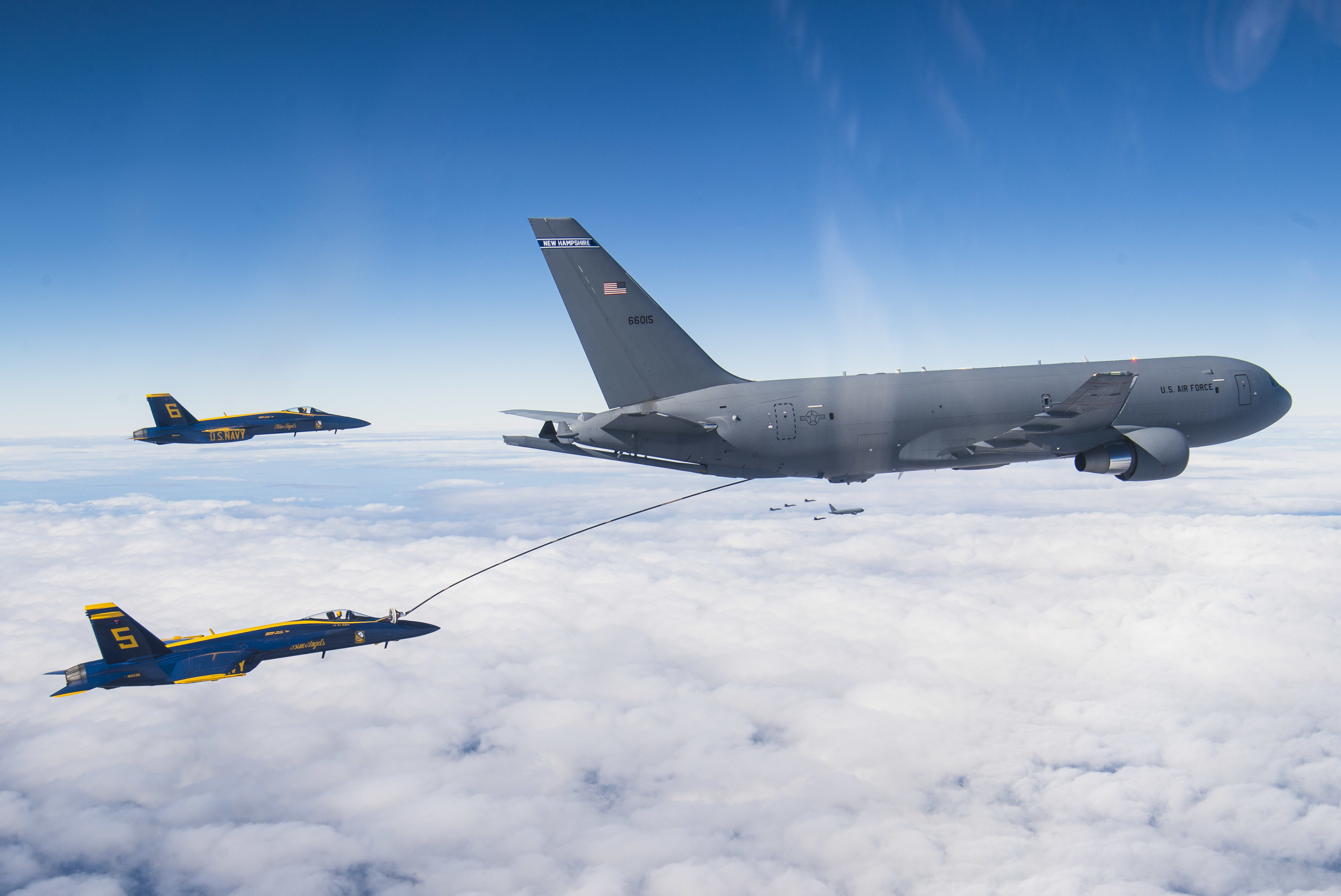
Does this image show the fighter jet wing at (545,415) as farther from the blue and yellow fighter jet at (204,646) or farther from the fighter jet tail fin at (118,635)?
the fighter jet tail fin at (118,635)

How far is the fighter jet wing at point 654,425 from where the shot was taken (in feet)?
78.0

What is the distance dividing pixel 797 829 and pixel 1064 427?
629ft

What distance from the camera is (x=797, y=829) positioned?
181 metres

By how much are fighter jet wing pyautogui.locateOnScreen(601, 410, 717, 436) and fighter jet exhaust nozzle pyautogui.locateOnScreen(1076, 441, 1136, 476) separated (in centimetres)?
1953

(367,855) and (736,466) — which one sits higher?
(736,466)

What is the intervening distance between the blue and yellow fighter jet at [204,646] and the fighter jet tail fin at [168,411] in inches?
884

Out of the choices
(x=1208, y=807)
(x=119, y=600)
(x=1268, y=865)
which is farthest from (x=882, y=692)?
(x=119, y=600)

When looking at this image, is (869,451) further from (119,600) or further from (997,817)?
(997,817)

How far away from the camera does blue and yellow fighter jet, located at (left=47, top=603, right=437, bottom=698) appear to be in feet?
99.4

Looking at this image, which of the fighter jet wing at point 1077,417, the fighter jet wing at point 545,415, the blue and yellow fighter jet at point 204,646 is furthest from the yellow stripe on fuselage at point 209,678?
the fighter jet wing at point 1077,417

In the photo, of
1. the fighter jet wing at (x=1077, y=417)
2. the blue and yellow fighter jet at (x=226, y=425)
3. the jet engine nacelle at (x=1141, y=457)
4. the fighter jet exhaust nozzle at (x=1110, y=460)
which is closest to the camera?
the fighter jet wing at (x=1077, y=417)

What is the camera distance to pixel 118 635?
31203 mm

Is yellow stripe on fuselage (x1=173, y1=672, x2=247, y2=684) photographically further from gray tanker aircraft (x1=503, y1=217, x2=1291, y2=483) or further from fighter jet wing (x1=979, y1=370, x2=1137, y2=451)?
fighter jet wing (x1=979, y1=370, x2=1137, y2=451)

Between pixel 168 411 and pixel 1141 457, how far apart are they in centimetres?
6588
